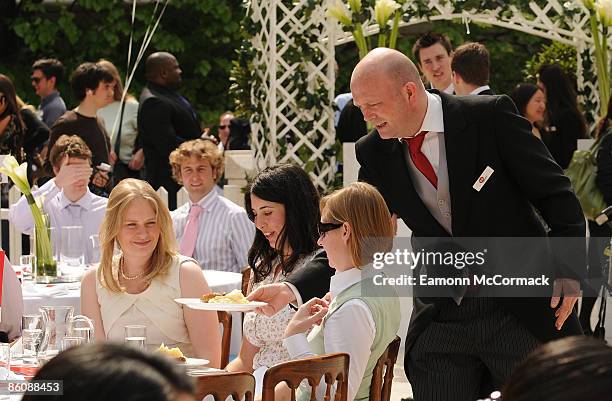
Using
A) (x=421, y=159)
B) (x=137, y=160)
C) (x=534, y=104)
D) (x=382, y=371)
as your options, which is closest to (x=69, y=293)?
(x=382, y=371)

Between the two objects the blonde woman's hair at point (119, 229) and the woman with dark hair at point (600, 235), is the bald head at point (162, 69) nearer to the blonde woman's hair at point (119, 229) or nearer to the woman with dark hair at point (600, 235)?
the woman with dark hair at point (600, 235)

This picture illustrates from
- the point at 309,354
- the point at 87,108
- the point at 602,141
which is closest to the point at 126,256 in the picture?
the point at 309,354

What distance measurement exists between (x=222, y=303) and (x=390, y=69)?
98 cm

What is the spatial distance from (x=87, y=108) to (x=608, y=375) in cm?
731

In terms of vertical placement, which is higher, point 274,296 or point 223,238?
point 274,296

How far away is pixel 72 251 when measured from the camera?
5918mm

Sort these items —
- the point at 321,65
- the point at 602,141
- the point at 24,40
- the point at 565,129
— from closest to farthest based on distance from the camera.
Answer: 1. the point at 602,141
2. the point at 565,129
3. the point at 321,65
4. the point at 24,40

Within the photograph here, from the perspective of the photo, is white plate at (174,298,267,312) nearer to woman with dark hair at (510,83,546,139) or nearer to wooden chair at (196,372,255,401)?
wooden chair at (196,372,255,401)

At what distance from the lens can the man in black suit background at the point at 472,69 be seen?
259 inches

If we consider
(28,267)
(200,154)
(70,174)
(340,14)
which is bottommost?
(28,267)

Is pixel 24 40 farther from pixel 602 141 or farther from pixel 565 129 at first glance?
pixel 602 141

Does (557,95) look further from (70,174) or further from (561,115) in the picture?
(70,174)

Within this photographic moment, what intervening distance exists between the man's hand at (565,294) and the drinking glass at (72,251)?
2.88 metres

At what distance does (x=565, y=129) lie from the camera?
8.13 metres
